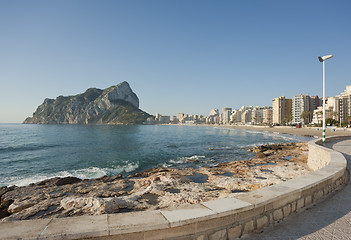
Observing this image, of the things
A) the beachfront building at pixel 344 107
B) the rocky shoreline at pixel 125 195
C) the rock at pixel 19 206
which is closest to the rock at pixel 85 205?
the rocky shoreline at pixel 125 195

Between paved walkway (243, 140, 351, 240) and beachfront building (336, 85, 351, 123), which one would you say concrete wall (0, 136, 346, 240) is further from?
beachfront building (336, 85, 351, 123)

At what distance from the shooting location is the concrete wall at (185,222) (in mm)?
2561

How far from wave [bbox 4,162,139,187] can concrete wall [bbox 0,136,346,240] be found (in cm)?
1462

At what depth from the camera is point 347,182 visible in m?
6.40

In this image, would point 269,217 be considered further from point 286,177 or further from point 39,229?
point 286,177

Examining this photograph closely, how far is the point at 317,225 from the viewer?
3709 mm

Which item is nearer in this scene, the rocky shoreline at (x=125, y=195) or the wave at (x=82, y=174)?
the rocky shoreline at (x=125, y=195)

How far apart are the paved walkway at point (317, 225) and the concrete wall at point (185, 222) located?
0.16m

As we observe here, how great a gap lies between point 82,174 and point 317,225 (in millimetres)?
17860

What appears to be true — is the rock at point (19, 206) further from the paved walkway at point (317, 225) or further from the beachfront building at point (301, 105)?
the beachfront building at point (301, 105)

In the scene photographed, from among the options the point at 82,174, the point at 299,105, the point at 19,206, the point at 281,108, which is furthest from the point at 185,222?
the point at 299,105

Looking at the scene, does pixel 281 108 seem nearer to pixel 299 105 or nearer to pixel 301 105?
pixel 299 105

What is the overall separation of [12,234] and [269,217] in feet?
14.2

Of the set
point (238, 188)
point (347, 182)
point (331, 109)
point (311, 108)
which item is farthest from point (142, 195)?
point (311, 108)
